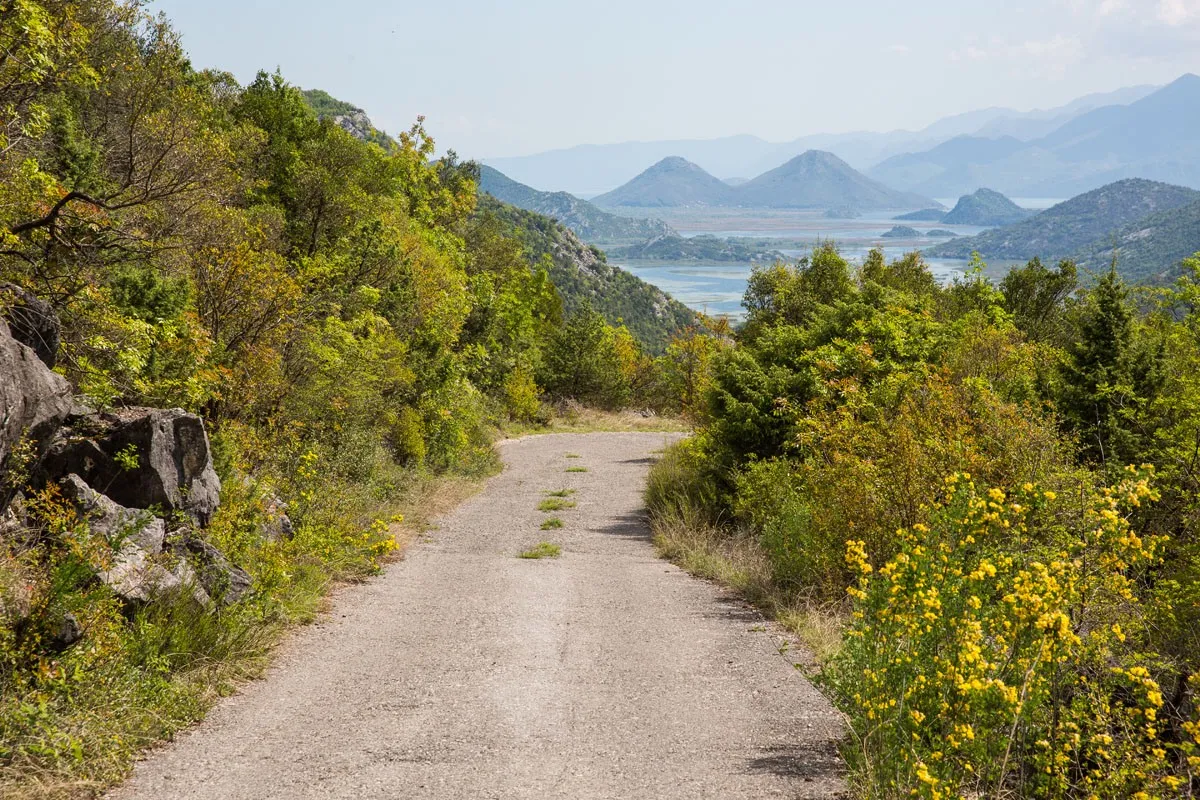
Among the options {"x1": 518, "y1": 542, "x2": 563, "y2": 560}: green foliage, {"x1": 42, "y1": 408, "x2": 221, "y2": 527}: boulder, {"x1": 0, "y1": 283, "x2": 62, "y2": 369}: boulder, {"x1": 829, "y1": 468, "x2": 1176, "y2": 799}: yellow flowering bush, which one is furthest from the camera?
{"x1": 518, "y1": 542, "x2": 563, "y2": 560}: green foliage

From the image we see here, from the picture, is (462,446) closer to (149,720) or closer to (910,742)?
(149,720)

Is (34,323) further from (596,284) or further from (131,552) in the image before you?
(596,284)

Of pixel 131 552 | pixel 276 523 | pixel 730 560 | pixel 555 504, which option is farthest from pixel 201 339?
pixel 555 504

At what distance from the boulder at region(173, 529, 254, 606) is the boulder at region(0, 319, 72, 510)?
1.42 metres

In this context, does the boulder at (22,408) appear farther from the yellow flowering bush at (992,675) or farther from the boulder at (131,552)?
the yellow flowering bush at (992,675)

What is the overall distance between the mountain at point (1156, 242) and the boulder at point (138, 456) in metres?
105

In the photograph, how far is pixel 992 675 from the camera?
411 centimetres

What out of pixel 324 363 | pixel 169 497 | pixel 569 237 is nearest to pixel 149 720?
pixel 169 497

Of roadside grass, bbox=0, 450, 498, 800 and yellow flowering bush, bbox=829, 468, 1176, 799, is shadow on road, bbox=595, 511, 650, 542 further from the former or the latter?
yellow flowering bush, bbox=829, 468, 1176, 799

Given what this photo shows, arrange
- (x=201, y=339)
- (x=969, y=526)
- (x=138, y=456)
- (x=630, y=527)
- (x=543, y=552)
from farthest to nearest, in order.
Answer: (x=630, y=527)
(x=543, y=552)
(x=201, y=339)
(x=138, y=456)
(x=969, y=526)

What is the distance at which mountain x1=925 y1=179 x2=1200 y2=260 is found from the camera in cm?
17188

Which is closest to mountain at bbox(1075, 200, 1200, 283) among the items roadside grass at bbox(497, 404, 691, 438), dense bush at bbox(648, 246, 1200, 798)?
roadside grass at bbox(497, 404, 691, 438)

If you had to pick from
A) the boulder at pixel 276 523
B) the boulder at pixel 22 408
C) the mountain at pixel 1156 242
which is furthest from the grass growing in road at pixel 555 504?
the mountain at pixel 1156 242

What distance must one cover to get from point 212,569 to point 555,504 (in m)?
11.1
